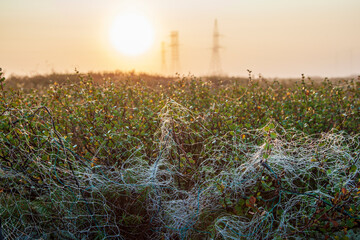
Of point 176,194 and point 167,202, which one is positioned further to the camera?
point 176,194

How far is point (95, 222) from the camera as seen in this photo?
150 inches

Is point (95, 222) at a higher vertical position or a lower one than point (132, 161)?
lower

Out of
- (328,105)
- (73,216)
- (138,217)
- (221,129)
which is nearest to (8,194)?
(73,216)

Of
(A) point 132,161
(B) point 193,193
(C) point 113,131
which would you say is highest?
(C) point 113,131

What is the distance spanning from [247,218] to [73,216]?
1.97m

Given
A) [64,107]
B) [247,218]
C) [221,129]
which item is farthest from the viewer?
[64,107]

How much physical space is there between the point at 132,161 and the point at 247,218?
1.59 metres

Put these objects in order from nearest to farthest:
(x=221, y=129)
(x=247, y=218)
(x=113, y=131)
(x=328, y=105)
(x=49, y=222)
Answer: (x=247, y=218), (x=49, y=222), (x=113, y=131), (x=221, y=129), (x=328, y=105)

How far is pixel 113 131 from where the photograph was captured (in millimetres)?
4352

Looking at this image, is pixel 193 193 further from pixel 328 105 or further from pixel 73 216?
pixel 328 105

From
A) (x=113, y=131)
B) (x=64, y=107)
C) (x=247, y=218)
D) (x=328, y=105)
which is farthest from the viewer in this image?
(x=328, y=105)

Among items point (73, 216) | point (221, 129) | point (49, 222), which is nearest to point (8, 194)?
point (49, 222)

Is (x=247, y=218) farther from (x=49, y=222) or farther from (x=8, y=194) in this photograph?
(x=8, y=194)

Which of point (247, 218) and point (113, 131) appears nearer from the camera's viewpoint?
point (247, 218)
